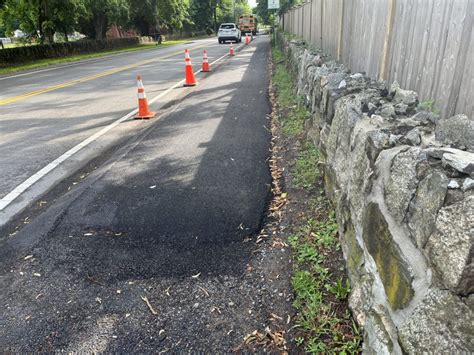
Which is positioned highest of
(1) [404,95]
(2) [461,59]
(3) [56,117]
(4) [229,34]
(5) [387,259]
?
(2) [461,59]

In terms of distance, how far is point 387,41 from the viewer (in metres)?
3.64

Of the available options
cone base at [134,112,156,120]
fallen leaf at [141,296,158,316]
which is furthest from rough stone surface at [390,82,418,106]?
cone base at [134,112,156,120]

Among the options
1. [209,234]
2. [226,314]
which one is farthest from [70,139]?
[226,314]

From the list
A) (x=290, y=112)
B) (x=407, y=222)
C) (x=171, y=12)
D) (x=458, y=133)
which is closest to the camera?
(x=407, y=222)

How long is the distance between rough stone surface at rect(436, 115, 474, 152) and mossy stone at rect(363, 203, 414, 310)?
0.55 m

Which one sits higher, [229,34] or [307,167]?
[229,34]

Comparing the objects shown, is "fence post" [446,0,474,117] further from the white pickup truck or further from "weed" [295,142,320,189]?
the white pickup truck

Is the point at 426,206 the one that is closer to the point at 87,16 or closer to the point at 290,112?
the point at 290,112

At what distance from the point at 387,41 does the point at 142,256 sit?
3.14 meters

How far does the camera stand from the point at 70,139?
22.6 feet

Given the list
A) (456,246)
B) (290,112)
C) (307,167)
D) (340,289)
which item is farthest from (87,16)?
(456,246)

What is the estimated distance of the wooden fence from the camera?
8.04 feet

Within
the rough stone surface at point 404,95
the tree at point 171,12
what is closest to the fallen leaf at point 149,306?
the rough stone surface at point 404,95

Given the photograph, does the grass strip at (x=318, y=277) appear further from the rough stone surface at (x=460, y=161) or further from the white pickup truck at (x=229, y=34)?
the white pickup truck at (x=229, y=34)
